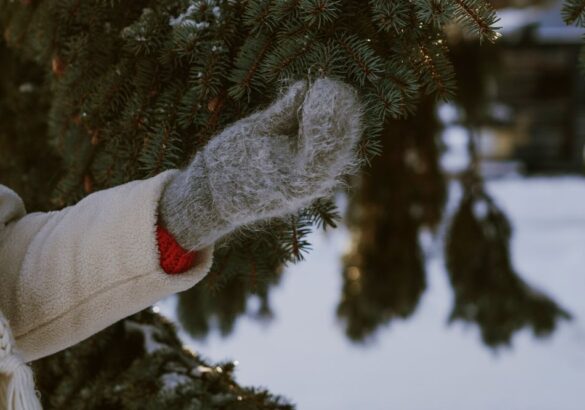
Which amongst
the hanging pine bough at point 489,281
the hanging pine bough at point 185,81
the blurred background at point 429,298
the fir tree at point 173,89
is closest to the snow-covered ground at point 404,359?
the blurred background at point 429,298

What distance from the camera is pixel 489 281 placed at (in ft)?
8.98

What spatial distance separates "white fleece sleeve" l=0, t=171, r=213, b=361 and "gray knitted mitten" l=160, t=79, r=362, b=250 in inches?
1.8

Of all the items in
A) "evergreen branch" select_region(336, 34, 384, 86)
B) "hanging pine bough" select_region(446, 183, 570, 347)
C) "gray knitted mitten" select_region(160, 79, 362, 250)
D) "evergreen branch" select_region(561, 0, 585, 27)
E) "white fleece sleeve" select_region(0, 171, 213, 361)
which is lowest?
"hanging pine bough" select_region(446, 183, 570, 347)

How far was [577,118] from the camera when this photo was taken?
729 centimetres

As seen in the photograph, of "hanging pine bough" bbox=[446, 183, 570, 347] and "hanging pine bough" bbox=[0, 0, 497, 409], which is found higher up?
"hanging pine bough" bbox=[0, 0, 497, 409]

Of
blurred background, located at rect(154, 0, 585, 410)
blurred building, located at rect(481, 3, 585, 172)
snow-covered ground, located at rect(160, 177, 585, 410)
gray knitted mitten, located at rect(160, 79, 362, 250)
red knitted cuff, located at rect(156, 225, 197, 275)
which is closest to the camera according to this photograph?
gray knitted mitten, located at rect(160, 79, 362, 250)

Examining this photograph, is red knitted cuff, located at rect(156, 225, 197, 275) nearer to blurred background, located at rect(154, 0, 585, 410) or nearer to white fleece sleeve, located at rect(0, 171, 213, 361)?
white fleece sleeve, located at rect(0, 171, 213, 361)

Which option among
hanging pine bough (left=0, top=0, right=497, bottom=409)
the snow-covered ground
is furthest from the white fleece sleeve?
the snow-covered ground

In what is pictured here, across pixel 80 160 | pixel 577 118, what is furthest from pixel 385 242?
pixel 577 118

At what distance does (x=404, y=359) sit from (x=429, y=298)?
1.97 feet

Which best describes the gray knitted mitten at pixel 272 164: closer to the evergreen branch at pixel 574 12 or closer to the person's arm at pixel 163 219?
the person's arm at pixel 163 219

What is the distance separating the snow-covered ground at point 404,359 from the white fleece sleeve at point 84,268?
202 cm

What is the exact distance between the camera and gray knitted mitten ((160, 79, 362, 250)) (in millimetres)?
838

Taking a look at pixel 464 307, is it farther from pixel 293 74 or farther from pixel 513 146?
pixel 513 146
